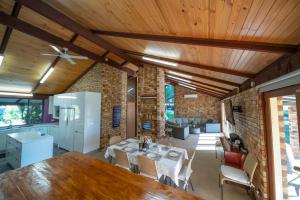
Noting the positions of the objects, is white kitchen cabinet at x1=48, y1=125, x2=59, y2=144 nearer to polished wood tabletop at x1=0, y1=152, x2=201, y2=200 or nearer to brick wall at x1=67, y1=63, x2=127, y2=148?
brick wall at x1=67, y1=63, x2=127, y2=148

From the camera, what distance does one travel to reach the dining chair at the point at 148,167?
235 centimetres

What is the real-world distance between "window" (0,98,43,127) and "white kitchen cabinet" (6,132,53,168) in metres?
2.70

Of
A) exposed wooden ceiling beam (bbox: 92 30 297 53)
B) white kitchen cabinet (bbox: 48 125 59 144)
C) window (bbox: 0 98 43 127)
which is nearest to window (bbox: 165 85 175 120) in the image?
white kitchen cabinet (bbox: 48 125 59 144)

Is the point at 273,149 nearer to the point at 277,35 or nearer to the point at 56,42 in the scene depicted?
the point at 277,35

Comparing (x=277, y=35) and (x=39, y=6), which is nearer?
(x=277, y=35)

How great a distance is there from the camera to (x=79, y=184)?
47.5 inches

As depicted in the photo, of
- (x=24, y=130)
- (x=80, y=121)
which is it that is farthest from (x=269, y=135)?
(x=24, y=130)

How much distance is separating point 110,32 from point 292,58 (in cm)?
317

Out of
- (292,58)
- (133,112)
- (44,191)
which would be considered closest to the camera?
(44,191)

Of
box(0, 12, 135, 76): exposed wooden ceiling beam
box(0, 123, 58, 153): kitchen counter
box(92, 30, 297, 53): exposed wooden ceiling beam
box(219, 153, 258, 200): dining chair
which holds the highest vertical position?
box(0, 12, 135, 76): exposed wooden ceiling beam

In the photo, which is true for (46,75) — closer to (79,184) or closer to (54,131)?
(54,131)

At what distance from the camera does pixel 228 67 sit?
8.91ft

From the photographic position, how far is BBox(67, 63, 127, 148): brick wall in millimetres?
5457

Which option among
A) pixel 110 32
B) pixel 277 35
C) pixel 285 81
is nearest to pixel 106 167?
pixel 277 35
